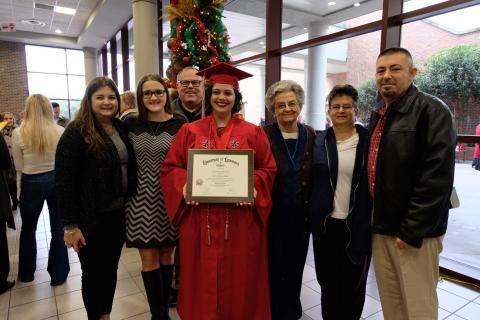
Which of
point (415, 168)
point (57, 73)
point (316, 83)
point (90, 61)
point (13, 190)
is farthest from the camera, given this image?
point (57, 73)

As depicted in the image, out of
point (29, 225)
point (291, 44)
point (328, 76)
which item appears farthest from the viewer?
point (328, 76)

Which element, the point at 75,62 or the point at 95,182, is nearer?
the point at 95,182

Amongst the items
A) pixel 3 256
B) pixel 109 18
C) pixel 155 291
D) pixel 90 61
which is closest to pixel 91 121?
pixel 155 291

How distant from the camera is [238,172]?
1.55 meters

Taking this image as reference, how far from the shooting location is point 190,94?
2.50 m

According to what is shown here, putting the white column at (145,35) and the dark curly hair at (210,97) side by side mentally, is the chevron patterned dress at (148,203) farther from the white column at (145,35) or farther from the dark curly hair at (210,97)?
the white column at (145,35)

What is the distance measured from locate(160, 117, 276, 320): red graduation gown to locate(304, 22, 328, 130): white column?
11.3ft

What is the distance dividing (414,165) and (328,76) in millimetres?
3587

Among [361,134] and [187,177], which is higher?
[361,134]

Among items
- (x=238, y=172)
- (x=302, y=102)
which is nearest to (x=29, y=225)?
(x=238, y=172)

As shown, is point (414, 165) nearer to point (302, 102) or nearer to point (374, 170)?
point (374, 170)

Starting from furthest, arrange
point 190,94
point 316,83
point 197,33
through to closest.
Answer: point 316,83 < point 197,33 < point 190,94

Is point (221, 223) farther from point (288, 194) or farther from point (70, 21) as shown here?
point (70, 21)

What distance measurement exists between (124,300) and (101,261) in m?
0.82
